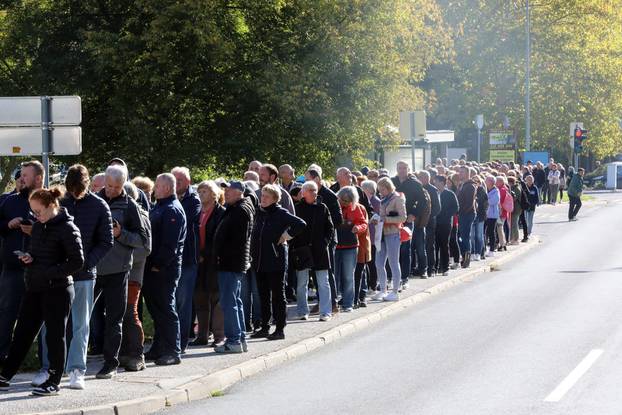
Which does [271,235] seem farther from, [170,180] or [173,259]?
[170,180]

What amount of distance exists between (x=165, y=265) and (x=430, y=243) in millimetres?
10757

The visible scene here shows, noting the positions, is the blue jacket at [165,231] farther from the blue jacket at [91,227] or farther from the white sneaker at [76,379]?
the white sneaker at [76,379]

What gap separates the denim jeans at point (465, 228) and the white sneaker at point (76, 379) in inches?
558

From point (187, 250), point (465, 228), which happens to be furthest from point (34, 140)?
point (465, 228)

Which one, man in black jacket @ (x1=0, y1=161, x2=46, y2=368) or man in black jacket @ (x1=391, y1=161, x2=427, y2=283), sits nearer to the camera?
man in black jacket @ (x1=0, y1=161, x2=46, y2=368)

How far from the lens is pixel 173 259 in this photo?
12.1 metres

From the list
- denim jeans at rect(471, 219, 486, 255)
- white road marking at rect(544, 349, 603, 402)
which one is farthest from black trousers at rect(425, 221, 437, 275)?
white road marking at rect(544, 349, 603, 402)

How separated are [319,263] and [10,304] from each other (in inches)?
199

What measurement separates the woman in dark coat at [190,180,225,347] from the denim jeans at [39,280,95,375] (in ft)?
8.45

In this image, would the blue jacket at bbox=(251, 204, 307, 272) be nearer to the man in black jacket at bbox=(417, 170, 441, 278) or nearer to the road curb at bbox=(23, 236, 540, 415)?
the road curb at bbox=(23, 236, 540, 415)

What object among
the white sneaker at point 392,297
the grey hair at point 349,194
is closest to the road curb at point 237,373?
the white sneaker at point 392,297

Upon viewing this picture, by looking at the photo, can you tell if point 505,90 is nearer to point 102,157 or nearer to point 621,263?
point 102,157

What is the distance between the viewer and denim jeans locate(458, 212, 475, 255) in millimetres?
24000

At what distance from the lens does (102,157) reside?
3403 cm
